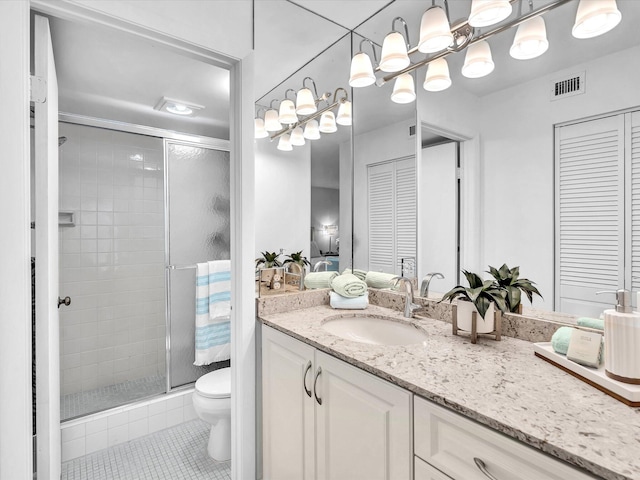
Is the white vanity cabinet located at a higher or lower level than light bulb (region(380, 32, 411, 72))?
lower

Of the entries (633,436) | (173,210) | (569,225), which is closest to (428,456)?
(633,436)

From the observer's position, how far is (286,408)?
4.59 feet

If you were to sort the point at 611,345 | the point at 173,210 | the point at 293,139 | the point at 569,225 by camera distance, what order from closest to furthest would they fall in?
1. the point at 611,345
2. the point at 569,225
3. the point at 293,139
4. the point at 173,210

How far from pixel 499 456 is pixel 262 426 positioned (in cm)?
121

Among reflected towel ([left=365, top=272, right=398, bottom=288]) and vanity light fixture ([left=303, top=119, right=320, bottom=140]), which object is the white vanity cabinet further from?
vanity light fixture ([left=303, top=119, right=320, bottom=140])

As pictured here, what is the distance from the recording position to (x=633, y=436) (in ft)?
2.07

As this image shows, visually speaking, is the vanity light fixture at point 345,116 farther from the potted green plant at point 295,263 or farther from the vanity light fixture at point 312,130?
the potted green plant at point 295,263

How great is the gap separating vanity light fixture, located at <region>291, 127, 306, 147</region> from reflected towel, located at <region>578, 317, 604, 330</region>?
148 centimetres

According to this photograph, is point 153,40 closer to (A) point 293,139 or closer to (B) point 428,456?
(A) point 293,139

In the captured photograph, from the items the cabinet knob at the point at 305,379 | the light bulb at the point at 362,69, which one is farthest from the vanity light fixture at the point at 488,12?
the cabinet knob at the point at 305,379

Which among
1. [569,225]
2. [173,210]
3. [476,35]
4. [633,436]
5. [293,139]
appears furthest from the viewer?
[173,210]

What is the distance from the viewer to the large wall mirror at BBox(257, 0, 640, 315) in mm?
1012

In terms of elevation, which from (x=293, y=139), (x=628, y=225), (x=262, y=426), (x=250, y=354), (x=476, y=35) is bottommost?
(x=262, y=426)

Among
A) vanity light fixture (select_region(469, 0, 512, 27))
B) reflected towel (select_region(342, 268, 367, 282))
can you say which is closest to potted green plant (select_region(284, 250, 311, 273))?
reflected towel (select_region(342, 268, 367, 282))
